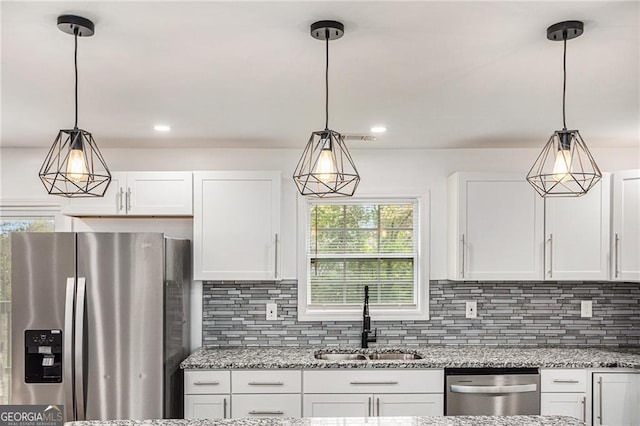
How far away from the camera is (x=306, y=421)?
2.13 metres

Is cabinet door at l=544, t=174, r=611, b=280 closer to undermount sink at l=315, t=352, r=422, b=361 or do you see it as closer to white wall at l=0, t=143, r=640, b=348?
white wall at l=0, t=143, r=640, b=348

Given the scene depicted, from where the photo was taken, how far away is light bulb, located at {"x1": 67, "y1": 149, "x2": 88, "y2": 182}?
1721 millimetres

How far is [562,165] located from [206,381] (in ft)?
8.50

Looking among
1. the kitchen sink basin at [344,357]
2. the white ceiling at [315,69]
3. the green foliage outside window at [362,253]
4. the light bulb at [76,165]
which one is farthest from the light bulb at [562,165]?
the kitchen sink basin at [344,357]

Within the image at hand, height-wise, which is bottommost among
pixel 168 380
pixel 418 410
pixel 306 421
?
pixel 418 410

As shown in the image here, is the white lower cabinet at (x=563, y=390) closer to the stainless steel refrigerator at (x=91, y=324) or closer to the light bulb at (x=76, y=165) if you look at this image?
the stainless steel refrigerator at (x=91, y=324)

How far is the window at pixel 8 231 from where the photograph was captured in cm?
406

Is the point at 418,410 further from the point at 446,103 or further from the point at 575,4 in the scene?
the point at 575,4

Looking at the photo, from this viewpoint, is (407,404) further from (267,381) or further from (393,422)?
(393,422)

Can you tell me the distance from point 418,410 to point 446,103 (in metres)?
1.98

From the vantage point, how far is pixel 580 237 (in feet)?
12.3

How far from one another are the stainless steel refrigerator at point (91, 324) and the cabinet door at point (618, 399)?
2.81 meters

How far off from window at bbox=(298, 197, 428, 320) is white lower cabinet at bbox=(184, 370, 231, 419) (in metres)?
0.95

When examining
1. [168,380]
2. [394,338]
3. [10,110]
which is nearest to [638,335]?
[394,338]
